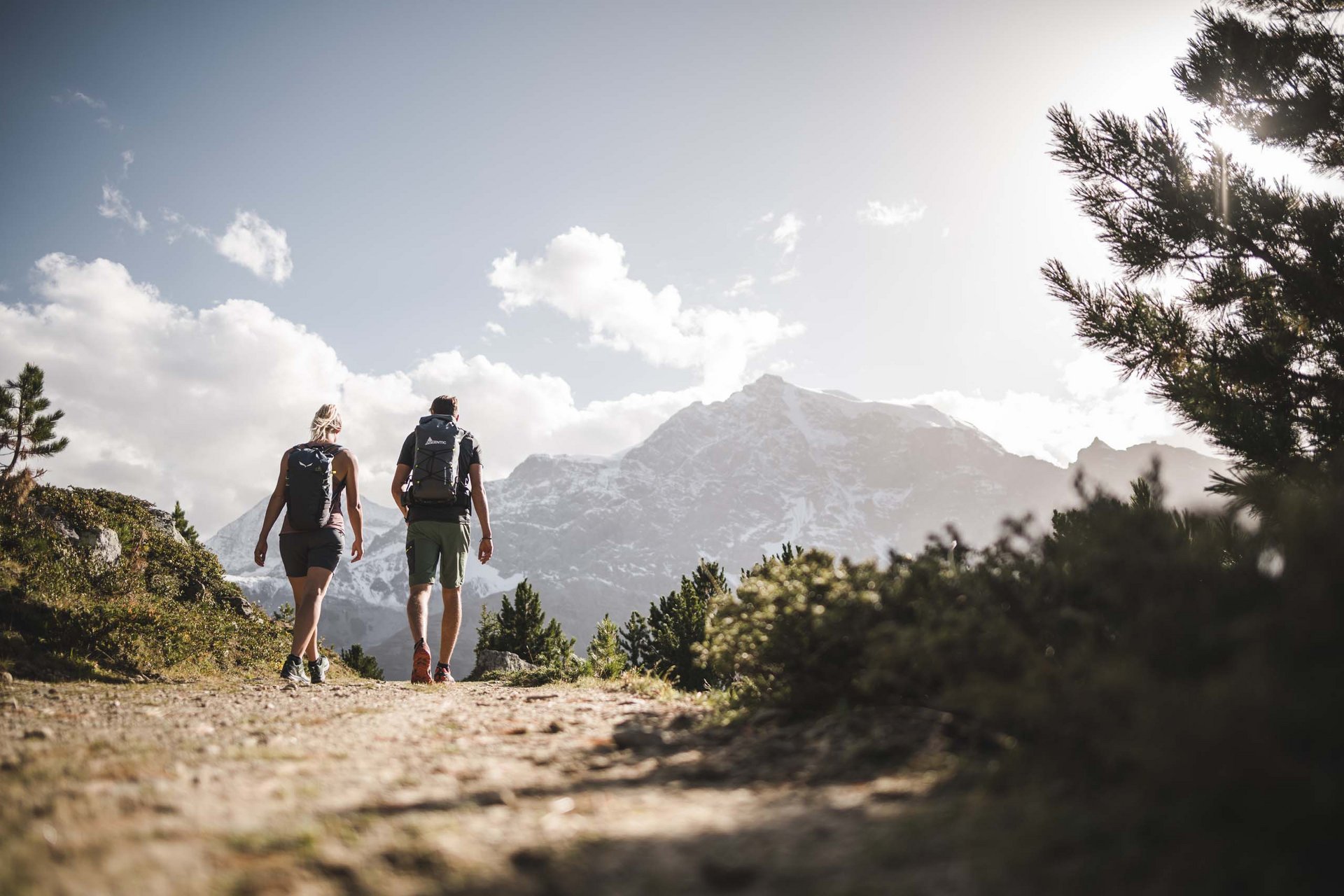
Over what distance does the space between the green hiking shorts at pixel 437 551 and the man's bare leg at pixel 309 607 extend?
33.6 inches

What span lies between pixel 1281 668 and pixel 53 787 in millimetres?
3389

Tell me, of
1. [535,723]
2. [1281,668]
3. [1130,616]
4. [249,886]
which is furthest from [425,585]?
[1281,668]

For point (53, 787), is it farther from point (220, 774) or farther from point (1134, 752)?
point (1134, 752)

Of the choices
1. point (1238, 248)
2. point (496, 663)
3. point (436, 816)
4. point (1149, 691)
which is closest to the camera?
point (1149, 691)

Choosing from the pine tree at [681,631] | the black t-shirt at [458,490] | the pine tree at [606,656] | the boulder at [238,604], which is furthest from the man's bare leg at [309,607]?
the pine tree at [681,631]

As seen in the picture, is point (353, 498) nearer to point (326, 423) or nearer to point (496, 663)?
point (326, 423)

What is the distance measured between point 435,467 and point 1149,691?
686cm

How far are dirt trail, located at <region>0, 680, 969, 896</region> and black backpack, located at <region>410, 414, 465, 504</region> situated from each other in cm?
378

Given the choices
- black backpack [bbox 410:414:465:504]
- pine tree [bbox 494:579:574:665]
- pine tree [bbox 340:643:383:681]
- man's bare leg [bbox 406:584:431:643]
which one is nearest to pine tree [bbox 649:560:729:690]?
pine tree [bbox 494:579:574:665]

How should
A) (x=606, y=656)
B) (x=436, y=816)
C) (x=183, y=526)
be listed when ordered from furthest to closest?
1. (x=183, y=526)
2. (x=606, y=656)
3. (x=436, y=816)

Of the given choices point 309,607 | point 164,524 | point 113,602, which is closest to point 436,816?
point 309,607

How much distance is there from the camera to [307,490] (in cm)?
687

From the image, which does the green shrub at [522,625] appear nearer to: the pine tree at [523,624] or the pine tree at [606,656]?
the pine tree at [523,624]

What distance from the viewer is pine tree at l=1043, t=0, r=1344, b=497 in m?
5.50
